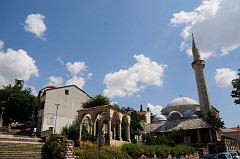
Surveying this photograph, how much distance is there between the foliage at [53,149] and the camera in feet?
48.3

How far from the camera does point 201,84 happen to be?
44.4 m

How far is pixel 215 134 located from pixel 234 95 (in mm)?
17611

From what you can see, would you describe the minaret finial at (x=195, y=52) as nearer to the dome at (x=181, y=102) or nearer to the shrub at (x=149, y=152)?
the dome at (x=181, y=102)

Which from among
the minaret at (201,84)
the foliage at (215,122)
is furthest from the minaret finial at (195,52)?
the foliage at (215,122)

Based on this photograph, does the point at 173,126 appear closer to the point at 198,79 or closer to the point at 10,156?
the point at 198,79

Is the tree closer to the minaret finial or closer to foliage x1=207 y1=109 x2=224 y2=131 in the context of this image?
foliage x1=207 y1=109 x2=224 y2=131

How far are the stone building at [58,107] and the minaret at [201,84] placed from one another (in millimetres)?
25018

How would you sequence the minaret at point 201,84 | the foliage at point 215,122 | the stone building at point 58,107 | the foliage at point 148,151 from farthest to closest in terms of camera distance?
the minaret at point 201,84
the foliage at point 215,122
the stone building at point 58,107
the foliage at point 148,151

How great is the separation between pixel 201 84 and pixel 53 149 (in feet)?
120

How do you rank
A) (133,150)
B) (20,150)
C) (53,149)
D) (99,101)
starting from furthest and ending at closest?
(99,101), (133,150), (53,149), (20,150)

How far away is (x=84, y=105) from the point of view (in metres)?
31.4

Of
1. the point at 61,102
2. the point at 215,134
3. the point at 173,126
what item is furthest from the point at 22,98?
the point at 215,134

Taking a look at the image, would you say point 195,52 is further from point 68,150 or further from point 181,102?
point 68,150

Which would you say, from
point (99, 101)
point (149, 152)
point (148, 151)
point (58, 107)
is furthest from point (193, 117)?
point (148, 151)
